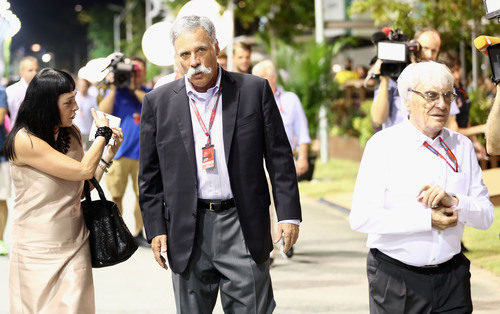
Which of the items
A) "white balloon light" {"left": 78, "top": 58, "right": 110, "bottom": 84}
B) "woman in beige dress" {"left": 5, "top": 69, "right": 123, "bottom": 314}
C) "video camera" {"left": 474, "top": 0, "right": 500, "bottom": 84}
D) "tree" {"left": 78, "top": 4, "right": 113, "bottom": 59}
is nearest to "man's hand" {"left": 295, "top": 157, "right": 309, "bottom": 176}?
"white balloon light" {"left": 78, "top": 58, "right": 110, "bottom": 84}

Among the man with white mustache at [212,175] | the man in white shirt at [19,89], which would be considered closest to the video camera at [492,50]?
the man with white mustache at [212,175]

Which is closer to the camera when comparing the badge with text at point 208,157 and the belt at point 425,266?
the belt at point 425,266

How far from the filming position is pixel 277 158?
14.9 ft

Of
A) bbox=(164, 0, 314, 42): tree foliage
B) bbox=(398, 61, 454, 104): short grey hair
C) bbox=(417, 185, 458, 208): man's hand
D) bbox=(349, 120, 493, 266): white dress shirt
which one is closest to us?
bbox=(417, 185, 458, 208): man's hand

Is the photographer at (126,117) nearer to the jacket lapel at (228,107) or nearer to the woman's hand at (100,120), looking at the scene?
the woman's hand at (100,120)

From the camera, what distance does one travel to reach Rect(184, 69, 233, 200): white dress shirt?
14.7 ft

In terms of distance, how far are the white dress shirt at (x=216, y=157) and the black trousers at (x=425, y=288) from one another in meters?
0.90

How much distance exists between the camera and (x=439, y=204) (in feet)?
13.1

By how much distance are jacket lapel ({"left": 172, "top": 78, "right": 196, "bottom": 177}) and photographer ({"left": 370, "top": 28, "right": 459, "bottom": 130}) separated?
3050 mm

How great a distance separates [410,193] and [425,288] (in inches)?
17.7

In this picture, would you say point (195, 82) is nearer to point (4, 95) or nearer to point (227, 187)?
point (227, 187)

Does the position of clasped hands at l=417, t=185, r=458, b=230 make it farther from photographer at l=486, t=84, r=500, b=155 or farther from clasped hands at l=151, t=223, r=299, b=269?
clasped hands at l=151, t=223, r=299, b=269

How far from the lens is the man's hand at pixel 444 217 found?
3.96 metres

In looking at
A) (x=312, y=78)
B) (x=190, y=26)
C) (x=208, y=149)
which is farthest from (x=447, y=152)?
(x=312, y=78)
